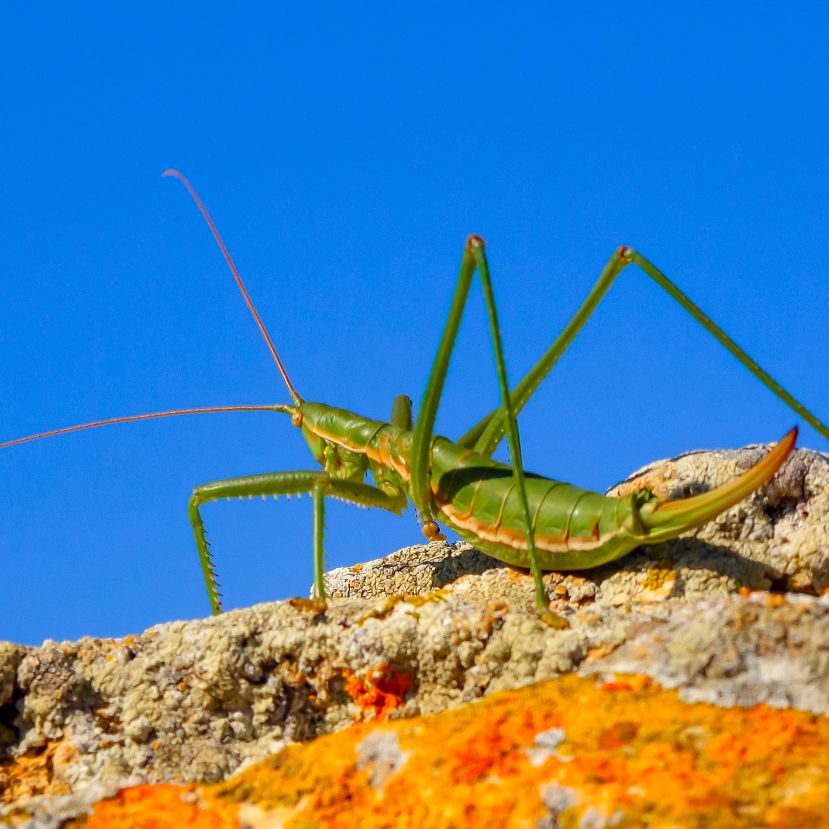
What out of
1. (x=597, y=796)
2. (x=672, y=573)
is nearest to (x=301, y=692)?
(x=597, y=796)

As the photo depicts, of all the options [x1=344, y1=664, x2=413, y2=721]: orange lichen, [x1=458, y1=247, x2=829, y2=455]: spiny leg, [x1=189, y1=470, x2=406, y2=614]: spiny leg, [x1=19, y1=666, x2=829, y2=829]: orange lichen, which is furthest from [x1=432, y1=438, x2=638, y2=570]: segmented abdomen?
[x1=19, y1=666, x2=829, y2=829]: orange lichen

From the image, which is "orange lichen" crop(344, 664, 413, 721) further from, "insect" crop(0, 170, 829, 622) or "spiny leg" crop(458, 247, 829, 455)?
"spiny leg" crop(458, 247, 829, 455)

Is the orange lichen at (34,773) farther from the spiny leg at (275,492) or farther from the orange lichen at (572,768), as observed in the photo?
the spiny leg at (275,492)

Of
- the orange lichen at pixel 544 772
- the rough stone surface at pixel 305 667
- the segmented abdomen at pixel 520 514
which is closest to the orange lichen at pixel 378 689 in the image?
the rough stone surface at pixel 305 667

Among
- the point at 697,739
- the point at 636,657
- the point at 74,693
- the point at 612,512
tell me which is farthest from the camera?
the point at 612,512

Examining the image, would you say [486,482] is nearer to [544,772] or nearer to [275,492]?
[275,492]

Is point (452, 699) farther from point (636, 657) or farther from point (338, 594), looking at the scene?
point (338, 594)

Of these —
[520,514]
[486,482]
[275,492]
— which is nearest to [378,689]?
[520,514]
